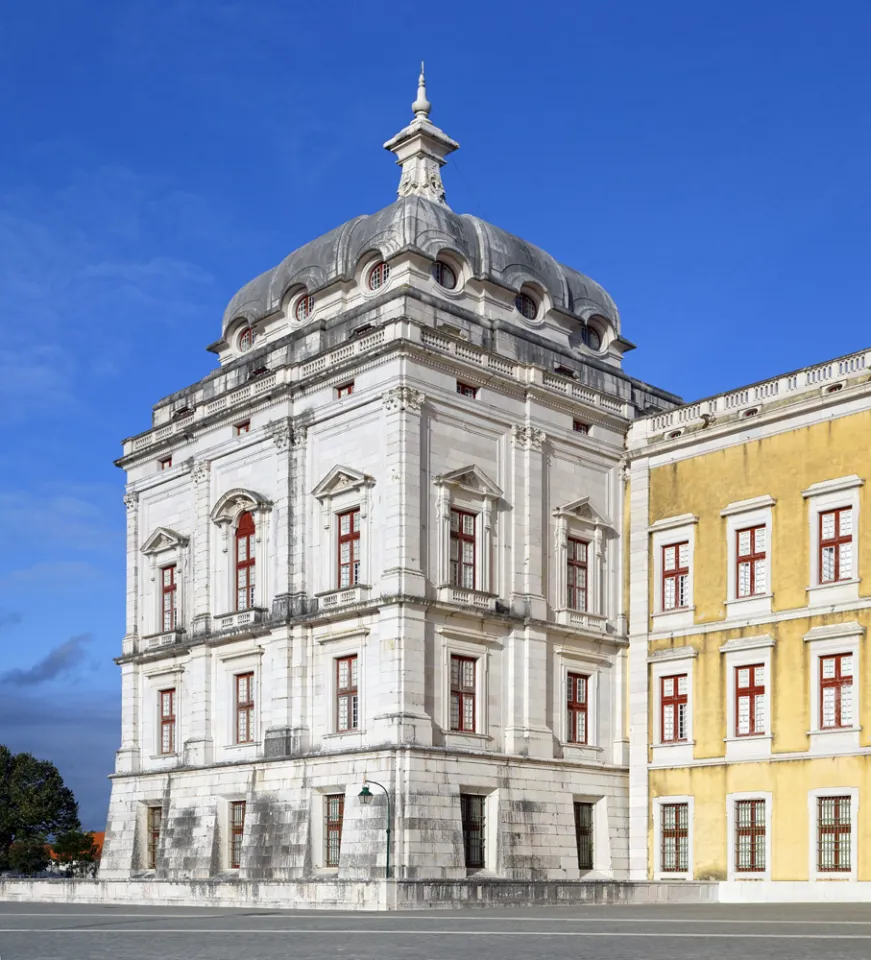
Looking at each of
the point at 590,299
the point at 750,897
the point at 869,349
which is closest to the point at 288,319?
the point at 590,299

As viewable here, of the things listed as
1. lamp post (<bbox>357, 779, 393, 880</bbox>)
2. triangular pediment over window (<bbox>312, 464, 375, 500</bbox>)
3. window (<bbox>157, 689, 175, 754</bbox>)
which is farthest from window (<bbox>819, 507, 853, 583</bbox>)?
window (<bbox>157, 689, 175, 754</bbox>)

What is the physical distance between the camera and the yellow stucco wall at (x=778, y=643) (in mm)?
36188

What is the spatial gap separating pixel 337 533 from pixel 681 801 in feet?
39.8

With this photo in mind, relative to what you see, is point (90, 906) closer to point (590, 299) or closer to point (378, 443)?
point (378, 443)

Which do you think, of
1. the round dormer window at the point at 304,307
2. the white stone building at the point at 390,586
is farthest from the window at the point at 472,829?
the round dormer window at the point at 304,307

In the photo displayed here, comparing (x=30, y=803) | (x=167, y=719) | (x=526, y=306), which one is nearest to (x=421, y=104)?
(x=526, y=306)

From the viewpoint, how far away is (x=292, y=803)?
38.2 meters

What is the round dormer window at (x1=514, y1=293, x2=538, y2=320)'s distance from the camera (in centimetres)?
4481

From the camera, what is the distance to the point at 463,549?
39.0 m

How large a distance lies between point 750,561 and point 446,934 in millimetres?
20773

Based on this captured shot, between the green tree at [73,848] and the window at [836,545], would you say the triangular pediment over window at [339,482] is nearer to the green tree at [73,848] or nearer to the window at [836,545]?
the window at [836,545]

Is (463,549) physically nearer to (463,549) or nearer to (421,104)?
(463,549)

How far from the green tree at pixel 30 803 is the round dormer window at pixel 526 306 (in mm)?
50752

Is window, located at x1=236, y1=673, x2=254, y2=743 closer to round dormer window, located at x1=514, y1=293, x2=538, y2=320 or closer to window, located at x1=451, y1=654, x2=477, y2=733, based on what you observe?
window, located at x1=451, y1=654, x2=477, y2=733
